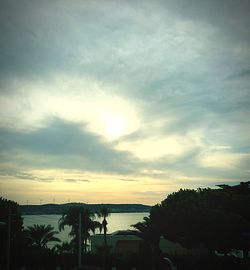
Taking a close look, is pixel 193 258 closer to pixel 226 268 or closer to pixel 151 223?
pixel 226 268

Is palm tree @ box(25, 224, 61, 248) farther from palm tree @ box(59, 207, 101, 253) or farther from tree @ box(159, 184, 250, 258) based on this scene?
tree @ box(159, 184, 250, 258)

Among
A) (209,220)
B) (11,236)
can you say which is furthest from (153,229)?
(11,236)

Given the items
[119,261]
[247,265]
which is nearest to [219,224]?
[247,265]

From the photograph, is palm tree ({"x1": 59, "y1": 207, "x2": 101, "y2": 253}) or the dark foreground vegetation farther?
palm tree ({"x1": 59, "y1": 207, "x2": 101, "y2": 253})

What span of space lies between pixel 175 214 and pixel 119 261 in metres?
10.3

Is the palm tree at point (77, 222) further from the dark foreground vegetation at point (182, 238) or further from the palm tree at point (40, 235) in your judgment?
the dark foreground vegetation at point (182, 238)

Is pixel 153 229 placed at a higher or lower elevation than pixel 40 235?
higher

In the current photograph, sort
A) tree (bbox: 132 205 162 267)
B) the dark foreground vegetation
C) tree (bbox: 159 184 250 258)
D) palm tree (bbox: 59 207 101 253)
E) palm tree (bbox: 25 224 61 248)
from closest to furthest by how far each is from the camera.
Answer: the dark foreground vegetation, tree (bbox: 159 184 250 258), tree (bbox: 132 205 162 267), palm tree (bbox: 25 224 61 248), palm tree (bbox: 59 207 101 253)

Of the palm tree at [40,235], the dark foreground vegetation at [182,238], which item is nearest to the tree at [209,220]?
the dark foreground vegetation at [182,238]

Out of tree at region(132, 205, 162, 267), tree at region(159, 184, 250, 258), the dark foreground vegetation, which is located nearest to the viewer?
the dark foreground vegetation

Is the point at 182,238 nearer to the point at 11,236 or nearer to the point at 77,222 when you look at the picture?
the point at 77,222

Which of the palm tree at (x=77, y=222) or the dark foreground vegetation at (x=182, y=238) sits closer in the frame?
the dark foreground vegetation at (x=182, y=238)

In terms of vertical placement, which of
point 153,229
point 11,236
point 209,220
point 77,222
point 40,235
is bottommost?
point 40,235

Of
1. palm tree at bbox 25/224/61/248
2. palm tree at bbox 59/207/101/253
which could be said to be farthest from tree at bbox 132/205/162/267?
palm tree at bbox 25/224/61/248
